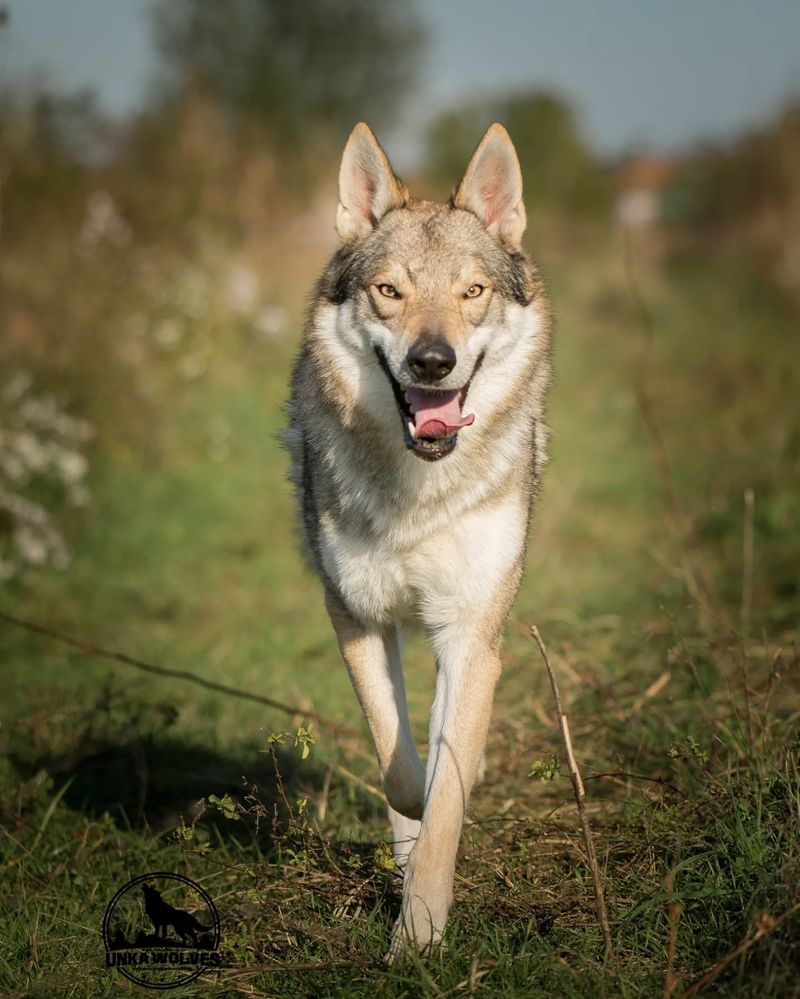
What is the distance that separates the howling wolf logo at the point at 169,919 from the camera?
111 inches

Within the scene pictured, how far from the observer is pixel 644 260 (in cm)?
1870

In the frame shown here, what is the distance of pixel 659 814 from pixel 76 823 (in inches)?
79.2

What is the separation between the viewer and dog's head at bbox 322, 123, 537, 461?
10.3ft

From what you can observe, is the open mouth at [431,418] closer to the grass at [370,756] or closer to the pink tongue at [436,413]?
the pink tongue at [436,413]

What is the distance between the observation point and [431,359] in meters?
3.04

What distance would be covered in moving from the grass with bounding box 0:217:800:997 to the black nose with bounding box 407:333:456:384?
3.87ft

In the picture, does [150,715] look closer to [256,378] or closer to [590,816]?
[590,816]

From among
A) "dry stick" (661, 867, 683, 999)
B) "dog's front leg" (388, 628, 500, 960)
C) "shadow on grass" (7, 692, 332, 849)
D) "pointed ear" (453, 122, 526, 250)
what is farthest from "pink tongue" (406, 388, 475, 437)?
"dry stick" (661, 867, 683, 999)

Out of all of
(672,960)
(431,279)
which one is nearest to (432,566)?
(431,279)

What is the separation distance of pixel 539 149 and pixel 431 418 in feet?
111

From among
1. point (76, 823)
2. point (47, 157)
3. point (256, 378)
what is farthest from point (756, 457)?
point (47, 157)

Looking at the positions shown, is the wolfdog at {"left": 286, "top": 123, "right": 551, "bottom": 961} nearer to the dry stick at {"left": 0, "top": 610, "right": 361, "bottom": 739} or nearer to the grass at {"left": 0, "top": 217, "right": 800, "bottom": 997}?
the grass at {"left": 0, "top": 217, "right": 800, "bottom": 997}

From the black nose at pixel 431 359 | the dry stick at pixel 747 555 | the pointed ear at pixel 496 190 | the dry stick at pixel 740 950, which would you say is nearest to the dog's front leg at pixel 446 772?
the dry stick at pixel 740 950

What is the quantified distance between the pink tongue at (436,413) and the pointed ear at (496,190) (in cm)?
80
